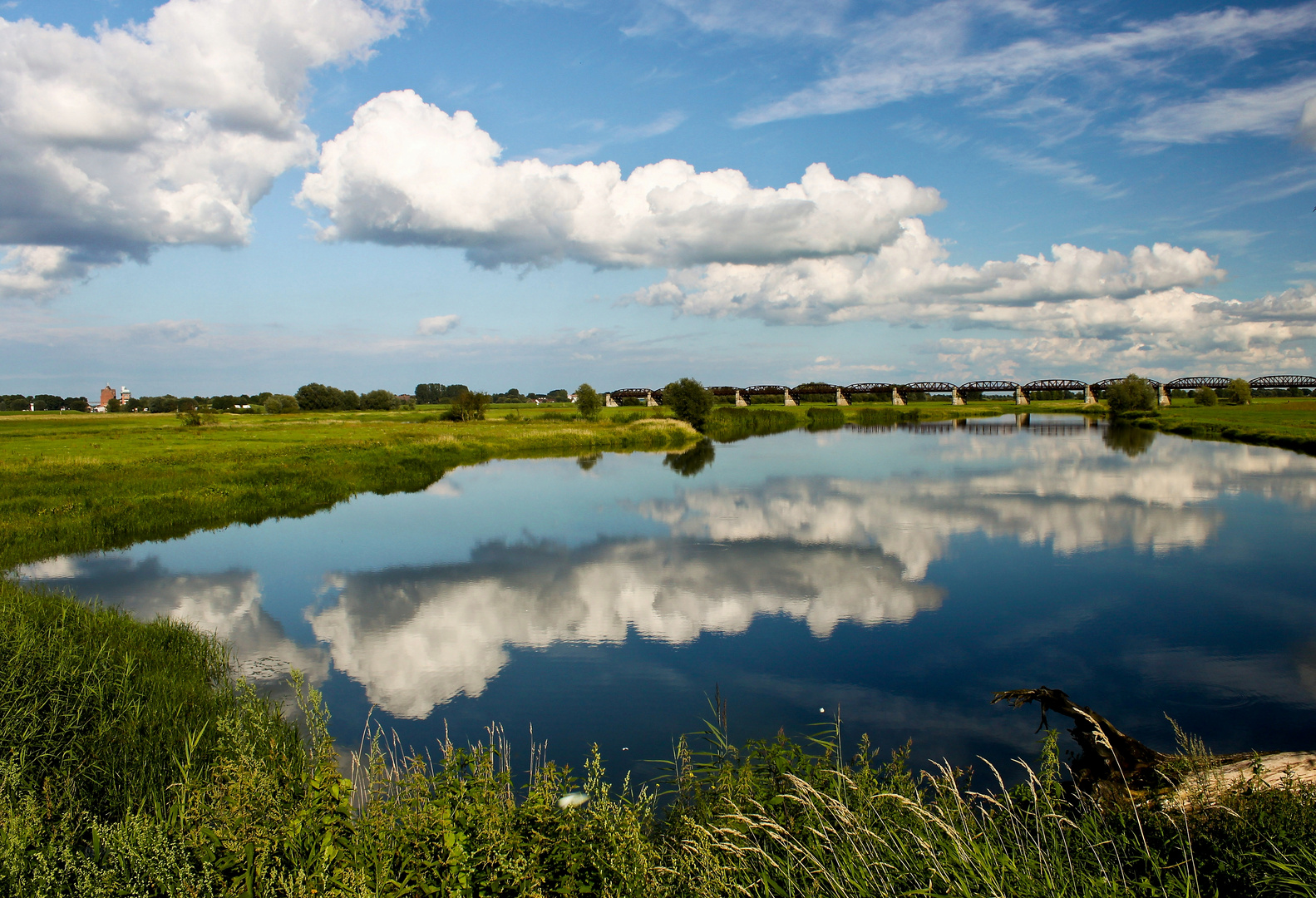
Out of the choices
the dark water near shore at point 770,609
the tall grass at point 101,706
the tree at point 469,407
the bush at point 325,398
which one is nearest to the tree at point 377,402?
the bush at point 325,398

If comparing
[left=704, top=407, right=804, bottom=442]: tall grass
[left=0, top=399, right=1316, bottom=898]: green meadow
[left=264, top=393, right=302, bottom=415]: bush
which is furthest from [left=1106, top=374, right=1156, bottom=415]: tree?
[left=264, top=393, right=302, bottom=415]: bush

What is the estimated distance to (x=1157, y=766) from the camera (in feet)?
20.9

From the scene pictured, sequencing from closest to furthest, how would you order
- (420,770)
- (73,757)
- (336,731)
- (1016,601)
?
(420,770)
(73,757)
(336,731)
(1016,601)

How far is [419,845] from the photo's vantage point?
15.6ft

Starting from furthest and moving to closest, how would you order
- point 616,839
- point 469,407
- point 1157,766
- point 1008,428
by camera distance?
1. point 469,407
2. point 1008,428
3. point 1157,766
4. point 616,839

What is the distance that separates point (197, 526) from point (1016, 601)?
86.1ft

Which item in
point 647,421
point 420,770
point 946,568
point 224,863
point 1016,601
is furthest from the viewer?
point 647,421

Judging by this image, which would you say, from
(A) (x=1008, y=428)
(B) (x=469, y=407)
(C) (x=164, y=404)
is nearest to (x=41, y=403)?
(C) (x=164, y=404)

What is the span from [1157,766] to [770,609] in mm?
9375

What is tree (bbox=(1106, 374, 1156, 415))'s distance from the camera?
101 m

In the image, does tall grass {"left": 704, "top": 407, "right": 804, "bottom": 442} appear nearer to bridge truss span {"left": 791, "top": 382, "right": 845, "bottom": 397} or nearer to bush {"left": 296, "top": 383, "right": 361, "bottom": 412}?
bridge truss span {"left": 791, "top": 382, "right": 845, "bottom": 397}

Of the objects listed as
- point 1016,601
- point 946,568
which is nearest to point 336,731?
point 1016,601

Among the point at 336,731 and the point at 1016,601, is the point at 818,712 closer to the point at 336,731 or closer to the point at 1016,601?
the point at 336,731

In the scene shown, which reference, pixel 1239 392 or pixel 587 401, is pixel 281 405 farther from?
pixel 1239 392
